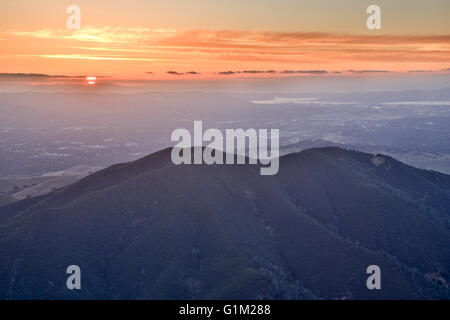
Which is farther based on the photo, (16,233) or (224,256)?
(16,233)

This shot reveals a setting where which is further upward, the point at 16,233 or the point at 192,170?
the point at 192,170

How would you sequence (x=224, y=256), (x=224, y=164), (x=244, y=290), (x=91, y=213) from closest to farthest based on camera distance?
(x=244, y=290)
(x=224, y=256)
(x=91, y=213)
(x=224, y=164)

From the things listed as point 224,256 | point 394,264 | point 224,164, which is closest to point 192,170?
point 224,164

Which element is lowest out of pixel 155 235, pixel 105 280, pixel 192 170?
pixel 105 280

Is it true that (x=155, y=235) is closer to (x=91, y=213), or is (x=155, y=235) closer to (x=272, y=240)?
(x=91, y=213)

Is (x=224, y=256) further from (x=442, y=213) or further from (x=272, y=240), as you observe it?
(x=442, y=213)

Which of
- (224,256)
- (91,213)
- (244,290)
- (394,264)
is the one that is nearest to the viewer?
(244,290)
